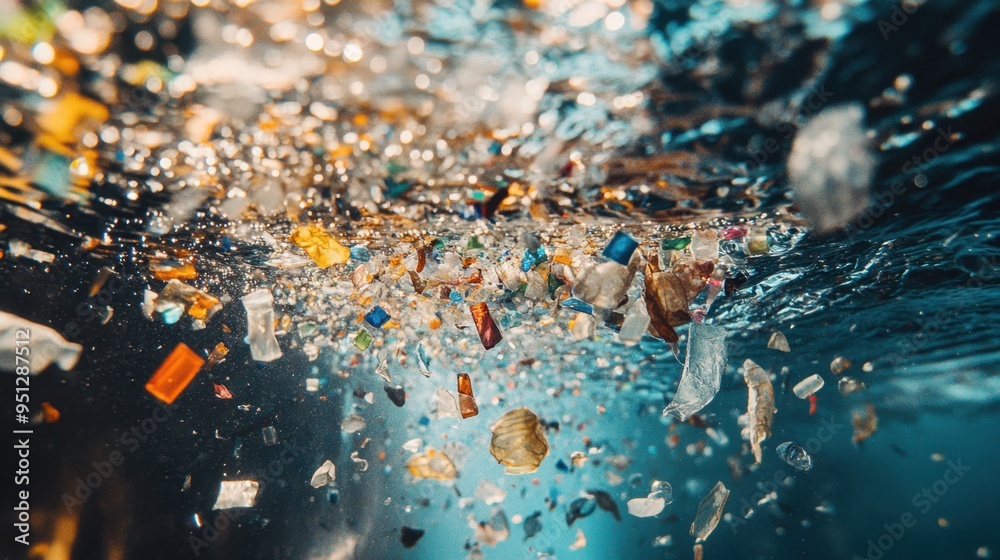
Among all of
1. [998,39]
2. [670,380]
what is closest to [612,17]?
[998,39]

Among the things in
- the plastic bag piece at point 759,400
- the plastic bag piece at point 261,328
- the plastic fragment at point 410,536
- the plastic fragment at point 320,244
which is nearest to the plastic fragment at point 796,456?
the plastic bag piece at point 759,400

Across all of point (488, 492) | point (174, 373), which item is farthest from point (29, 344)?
point (488, 492)

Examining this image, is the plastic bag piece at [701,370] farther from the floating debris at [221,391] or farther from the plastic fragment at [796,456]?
the floating debris at [221,391]

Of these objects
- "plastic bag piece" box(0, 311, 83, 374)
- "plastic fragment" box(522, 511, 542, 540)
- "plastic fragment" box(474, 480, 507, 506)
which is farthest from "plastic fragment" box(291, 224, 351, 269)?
"plastic fragment" box(522, 511, 542, 540)

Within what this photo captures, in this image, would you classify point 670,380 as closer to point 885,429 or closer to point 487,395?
point 487,395

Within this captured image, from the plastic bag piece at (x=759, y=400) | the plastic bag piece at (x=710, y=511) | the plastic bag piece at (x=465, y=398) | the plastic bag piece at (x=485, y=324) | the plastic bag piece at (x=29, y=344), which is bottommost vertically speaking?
the plastic bag piece at (x=710, y=511)

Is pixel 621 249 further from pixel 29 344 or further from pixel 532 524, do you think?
pixel 29 344
